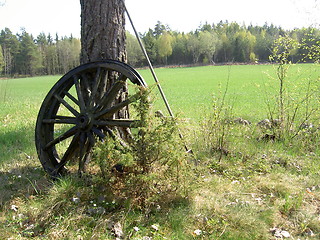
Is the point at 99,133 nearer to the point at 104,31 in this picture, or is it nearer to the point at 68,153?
the point at 68,153

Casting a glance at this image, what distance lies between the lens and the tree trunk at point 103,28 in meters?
4.64

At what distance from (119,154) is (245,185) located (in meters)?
2.13

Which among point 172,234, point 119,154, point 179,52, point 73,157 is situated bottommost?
point 172,234

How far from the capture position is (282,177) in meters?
4.63

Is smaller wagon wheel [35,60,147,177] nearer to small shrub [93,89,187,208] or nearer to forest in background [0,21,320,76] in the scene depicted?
small shrub [93,89,187,208]

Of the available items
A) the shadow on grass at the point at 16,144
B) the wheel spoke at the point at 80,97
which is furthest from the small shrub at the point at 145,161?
the shadow on grass at the point at 16,144

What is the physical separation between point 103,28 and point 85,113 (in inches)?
58.6

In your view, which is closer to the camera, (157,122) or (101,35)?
(157,122)

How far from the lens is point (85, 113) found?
4270mm

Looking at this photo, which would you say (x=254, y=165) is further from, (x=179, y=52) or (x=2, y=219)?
(x=179, y=52)

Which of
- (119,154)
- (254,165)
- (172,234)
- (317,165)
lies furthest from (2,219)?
(317,165)

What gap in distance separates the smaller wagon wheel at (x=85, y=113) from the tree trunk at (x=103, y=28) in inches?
14.4

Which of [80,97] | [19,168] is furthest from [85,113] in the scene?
[19,168]

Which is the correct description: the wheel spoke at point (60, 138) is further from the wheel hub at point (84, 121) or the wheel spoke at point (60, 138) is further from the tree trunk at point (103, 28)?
the tree trunk at point (103, 28)
